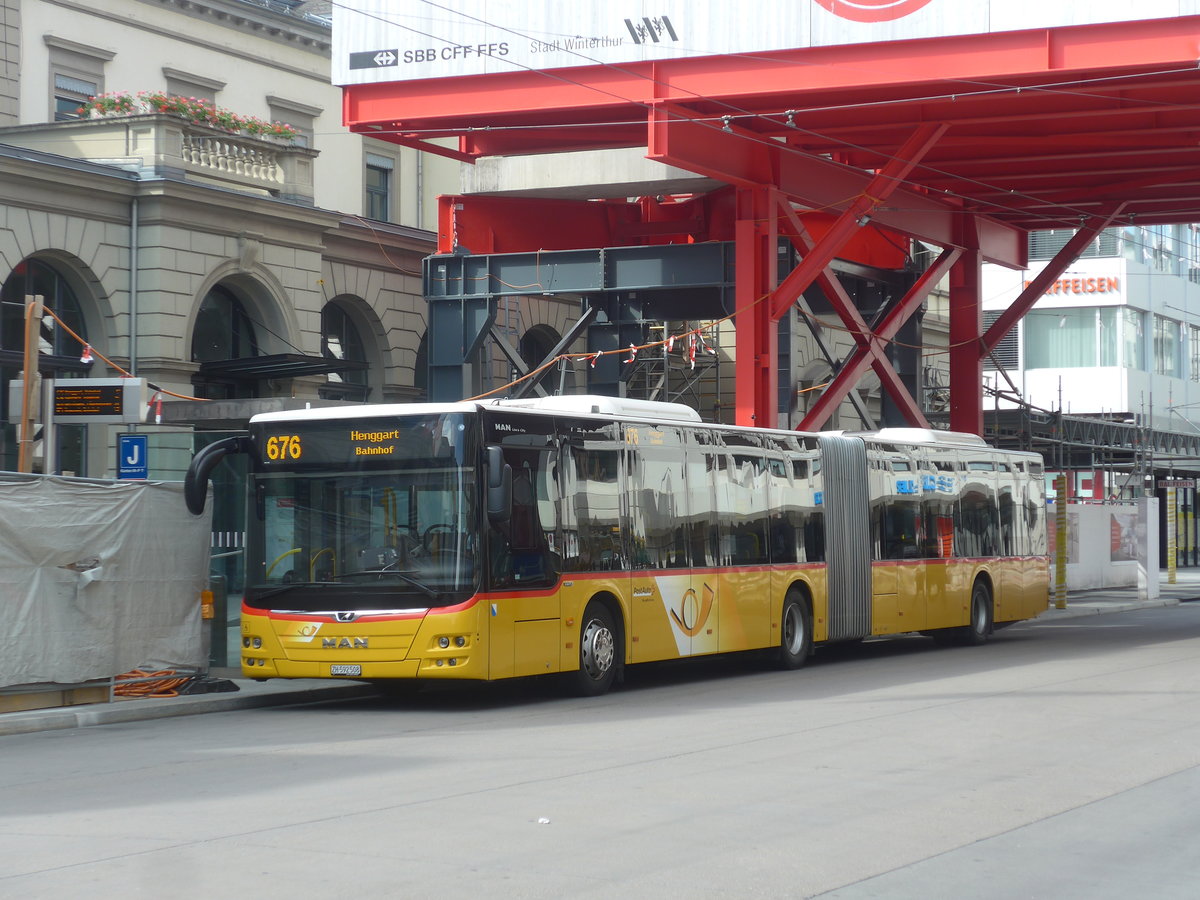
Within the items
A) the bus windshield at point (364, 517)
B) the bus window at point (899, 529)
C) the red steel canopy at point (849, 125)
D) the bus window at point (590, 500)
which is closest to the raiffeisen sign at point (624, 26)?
the red steel canopy at point (849, 125)

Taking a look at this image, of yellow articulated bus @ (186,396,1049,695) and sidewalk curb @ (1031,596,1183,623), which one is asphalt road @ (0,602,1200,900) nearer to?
yellow articulated bus @ (186,396,1049,695)

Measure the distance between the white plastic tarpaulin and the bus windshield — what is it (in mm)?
1121

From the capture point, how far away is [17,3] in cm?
3048

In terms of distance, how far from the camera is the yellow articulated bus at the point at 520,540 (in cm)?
1527

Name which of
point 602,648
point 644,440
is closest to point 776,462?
point 644,440

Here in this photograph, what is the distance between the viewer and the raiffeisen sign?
24.1 metres

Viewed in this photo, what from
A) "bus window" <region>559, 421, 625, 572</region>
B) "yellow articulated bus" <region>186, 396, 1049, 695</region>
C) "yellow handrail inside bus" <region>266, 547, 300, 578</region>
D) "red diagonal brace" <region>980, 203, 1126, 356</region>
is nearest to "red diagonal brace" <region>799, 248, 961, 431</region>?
"red diagonal brace" <region>980, 203, 1126, 356</region>

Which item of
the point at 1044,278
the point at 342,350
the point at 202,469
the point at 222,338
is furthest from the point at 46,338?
the point at 1044,278

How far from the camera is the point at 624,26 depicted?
25.9 m

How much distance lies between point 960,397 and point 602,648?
20290 millimetres

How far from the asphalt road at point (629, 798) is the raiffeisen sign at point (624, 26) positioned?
36.4 feet

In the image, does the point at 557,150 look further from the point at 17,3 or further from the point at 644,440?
the point at 644,440

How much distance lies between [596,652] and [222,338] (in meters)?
16.8

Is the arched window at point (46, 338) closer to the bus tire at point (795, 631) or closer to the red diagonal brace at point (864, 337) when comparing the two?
the red diagonal brace at point (864, 337)
